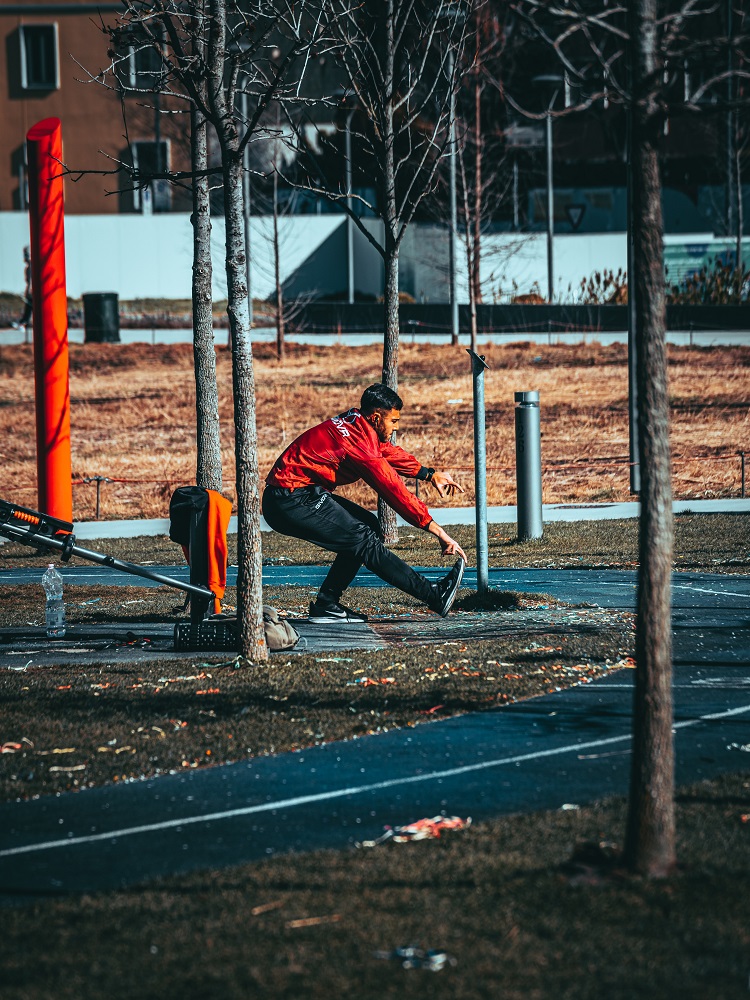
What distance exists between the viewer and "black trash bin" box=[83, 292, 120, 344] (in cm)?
3766

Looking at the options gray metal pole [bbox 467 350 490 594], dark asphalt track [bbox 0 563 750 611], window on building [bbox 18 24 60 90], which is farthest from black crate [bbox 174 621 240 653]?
window on building [bbox 18 24 60 90]

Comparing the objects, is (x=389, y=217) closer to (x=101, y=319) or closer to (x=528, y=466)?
(x=528, y=466)

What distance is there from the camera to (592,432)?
1001 inches

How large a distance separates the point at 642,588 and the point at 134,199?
5042 cm

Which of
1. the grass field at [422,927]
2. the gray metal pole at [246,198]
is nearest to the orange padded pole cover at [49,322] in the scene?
the gray metal pole at [246,198]

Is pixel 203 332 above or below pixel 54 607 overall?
above

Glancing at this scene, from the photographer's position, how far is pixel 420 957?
4.05 meters

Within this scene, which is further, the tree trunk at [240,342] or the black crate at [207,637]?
the black crate at [207,637]

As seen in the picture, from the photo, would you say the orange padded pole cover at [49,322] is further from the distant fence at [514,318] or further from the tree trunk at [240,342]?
the distant fence at [514,318]

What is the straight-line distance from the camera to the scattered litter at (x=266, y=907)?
446 cm

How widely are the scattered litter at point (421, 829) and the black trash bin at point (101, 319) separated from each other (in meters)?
33.7

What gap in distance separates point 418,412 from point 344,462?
1808 cm

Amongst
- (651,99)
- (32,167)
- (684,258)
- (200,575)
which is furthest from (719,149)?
(651,99)

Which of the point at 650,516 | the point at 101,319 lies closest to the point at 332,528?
the point at 650,516
